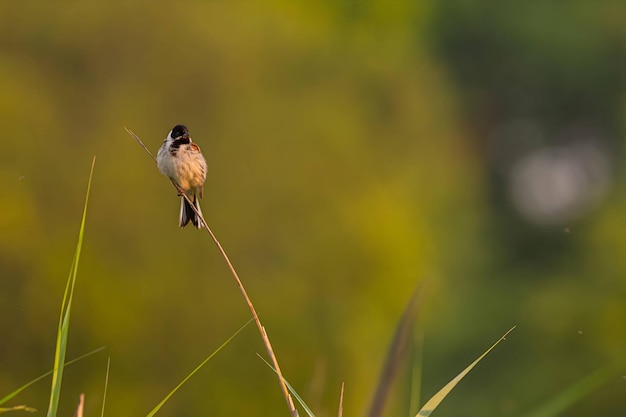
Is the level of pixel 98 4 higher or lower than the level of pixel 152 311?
higher

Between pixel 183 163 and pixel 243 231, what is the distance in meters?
16.7

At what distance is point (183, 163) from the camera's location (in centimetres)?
600

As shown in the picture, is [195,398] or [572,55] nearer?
[195,398]

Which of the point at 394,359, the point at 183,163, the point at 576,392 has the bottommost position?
Answer: the point at 183,163

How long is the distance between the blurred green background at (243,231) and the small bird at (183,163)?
5.80 metres

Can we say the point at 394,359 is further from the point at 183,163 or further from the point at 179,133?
the point at 179,133

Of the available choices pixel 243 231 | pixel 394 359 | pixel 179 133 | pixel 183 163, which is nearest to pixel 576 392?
pixel 394 359

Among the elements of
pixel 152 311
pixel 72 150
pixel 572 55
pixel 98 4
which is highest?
pixel 98 4

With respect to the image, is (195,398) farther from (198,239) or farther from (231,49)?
(231,49)

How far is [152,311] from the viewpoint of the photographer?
2197 centimetres

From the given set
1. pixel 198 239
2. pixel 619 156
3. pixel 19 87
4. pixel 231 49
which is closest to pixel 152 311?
pixel 198 239

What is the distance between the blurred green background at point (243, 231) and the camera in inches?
833

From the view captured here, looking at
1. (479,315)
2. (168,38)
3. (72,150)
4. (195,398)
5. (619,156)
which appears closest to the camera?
(195,398)

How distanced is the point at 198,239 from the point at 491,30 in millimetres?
33813
